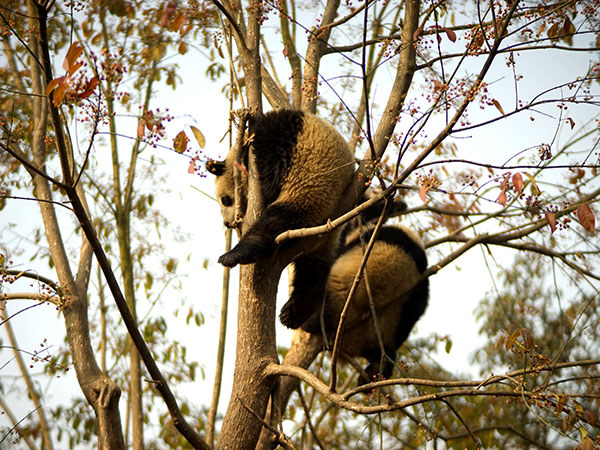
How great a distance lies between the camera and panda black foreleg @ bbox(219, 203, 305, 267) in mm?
3291

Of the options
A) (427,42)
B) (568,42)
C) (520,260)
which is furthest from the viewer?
(520,260)

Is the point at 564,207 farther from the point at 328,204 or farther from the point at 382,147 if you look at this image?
the point at 328,204

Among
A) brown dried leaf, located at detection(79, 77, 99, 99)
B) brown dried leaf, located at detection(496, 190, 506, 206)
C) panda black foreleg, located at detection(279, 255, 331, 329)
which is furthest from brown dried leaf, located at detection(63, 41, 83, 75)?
panda black foreleg, located at detection(279, 255, 331, 329)

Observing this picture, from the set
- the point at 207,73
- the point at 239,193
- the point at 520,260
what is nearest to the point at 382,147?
the point at 239,193

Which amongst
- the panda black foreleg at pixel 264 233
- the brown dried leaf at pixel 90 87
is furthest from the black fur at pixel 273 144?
the brown dried leaf at pixel 90 87

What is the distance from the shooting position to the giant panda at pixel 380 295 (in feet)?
15.2

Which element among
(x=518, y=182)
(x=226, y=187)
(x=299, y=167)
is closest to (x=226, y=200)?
(x=226, y=187)

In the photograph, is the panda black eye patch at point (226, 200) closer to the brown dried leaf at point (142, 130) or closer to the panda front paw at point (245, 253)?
the panda front paw at point (245, 253)

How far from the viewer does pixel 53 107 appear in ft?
6.94

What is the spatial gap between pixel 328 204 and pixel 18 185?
2.77m

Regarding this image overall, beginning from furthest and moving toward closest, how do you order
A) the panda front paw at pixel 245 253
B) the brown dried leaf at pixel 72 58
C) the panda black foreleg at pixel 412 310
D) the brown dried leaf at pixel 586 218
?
the panda black foreleg at pixel 412 310, the panda front paw at pixel 245 253, the brown dried leaf at pixel 586 218, the brown dried leaf at pixel 72 58

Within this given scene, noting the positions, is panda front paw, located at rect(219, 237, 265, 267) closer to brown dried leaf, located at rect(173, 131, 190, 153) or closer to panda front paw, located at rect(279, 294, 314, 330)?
brown dried leaf, located at rect(173, 131, 190, 153)

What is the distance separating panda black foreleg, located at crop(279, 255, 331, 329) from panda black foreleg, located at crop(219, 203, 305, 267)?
2.02ft

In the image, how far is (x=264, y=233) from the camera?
3.49 m
